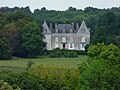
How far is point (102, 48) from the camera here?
36.8 meters

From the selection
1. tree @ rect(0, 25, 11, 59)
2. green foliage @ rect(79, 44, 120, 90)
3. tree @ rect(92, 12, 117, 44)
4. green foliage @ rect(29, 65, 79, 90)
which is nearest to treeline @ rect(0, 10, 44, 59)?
tree @ rect(0, 25, 11, 59)

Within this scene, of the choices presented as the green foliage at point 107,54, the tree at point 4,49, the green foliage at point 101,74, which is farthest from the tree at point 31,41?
the green foliage at point 101,74

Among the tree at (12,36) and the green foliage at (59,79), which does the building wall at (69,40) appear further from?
the green foliage at (59,79)

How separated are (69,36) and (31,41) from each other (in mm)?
23968

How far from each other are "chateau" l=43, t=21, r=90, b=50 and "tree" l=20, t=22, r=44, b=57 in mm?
20174

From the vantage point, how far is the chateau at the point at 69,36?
99.0 m

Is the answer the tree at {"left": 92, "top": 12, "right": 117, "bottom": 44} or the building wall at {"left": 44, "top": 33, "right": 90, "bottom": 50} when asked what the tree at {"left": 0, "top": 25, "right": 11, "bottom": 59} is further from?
the building wall at {"left": 44, "top": 33, "right": 90, "bottom": 50}

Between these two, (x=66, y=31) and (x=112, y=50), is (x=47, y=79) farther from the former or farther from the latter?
(x=66, y=31)

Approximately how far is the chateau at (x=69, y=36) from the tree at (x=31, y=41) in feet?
Result: 66.2

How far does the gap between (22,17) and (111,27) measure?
55.7 ft

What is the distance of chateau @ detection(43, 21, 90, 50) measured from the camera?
99.0 meters

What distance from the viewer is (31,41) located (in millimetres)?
76625

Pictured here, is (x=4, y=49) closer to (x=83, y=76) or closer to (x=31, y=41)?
(x=31, y=41)

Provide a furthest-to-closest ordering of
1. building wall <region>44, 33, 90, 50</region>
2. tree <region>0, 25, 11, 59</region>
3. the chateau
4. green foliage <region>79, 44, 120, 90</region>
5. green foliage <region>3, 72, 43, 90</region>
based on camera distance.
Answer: the chateau → building wall <region>44, 33, 90, 50</region> → tree <region>0, 25, 11, 59</region> → green foliage <region>3, 72, 43, 90</region> → green foliage <region>79, 44, 120, 90</region>
